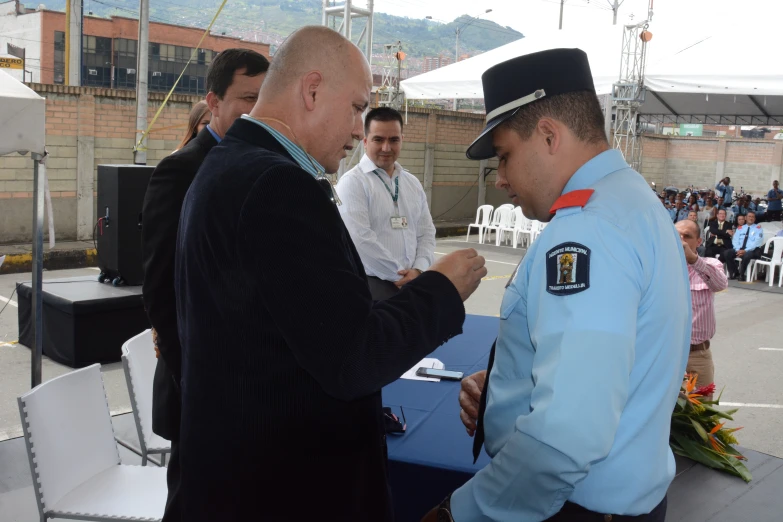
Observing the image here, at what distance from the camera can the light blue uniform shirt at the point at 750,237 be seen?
12.2 metres

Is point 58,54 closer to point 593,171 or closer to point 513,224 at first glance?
point 513,224

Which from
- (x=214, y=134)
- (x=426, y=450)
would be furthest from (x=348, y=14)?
(x=426, y=450)

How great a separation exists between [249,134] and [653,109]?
17306 millimetres

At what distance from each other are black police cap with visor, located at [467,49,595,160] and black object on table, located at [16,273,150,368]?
188 inches

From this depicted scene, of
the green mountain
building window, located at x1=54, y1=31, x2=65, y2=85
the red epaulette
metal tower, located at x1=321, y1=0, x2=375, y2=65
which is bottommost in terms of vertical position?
the red epaulette

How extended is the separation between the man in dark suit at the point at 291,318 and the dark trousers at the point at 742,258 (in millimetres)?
12533

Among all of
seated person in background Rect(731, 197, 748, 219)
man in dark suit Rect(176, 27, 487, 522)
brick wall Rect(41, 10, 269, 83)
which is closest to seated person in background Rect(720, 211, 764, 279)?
seated person in background Rect(731, 197, 748, 219)

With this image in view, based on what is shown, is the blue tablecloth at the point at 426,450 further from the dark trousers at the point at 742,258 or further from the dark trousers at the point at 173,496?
the dark trousers at the point at 742,258

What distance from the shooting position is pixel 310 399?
4.11ft

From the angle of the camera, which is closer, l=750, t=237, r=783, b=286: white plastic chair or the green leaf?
the green leaf

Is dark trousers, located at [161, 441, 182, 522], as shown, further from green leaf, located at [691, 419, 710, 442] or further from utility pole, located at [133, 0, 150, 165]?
utility pole, located at [133, 0, 150, 165]

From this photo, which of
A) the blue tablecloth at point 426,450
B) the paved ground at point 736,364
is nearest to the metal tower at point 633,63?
the paved ground at point 736,364

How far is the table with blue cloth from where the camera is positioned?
2125mm

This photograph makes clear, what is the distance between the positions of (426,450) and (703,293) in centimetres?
275
